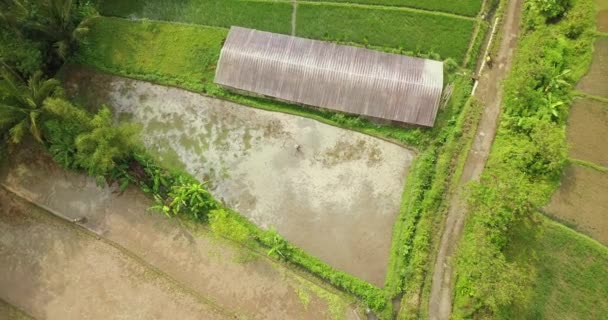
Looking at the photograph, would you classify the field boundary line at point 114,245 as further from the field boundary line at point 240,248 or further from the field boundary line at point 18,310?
the field boundary line at point 18,310

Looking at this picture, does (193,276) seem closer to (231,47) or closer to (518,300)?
(231,47)

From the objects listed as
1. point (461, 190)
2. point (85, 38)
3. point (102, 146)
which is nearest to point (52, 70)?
point (85, 38)

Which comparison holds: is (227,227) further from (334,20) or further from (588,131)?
(588,131)

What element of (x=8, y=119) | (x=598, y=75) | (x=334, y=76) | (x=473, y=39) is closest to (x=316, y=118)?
(x=334, y=76)

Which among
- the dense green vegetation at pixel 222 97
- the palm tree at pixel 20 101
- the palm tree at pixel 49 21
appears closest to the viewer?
the palm tree at pixel 20 101

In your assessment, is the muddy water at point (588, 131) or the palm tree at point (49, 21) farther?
the muddy water at point (588, 131)

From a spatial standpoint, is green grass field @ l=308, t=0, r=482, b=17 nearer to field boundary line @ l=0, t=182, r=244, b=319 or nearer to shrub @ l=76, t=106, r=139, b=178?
shrub @ l=76, t=106, r=139, b=178

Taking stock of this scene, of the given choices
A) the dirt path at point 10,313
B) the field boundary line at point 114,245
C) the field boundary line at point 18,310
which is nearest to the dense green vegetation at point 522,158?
the field boundary line at point 114,245
